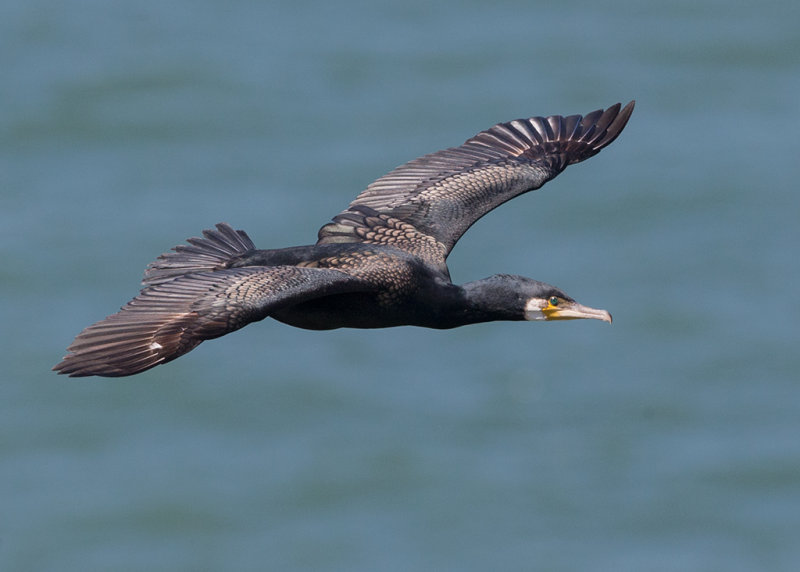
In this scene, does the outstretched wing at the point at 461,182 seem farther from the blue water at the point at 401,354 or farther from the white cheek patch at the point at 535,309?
the blue water at the point at 401,354

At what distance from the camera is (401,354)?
35062mm

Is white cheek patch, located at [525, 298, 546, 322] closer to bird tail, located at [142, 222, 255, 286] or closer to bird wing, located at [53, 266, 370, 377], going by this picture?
bird wing, located at [53, 266, 370, 377]

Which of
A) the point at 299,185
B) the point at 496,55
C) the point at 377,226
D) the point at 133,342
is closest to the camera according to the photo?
the point at 133,342

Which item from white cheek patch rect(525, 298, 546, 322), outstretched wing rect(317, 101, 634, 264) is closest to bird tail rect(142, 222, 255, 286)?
outstretched wing rect(317, 101, 634, 264)

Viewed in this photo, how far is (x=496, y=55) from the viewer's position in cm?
4284

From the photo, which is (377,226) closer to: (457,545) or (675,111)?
(457,545)

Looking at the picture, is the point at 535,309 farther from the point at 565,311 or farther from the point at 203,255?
the point at 203,255

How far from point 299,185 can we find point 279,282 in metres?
22.9

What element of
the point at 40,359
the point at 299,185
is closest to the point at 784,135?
the point at 299,185

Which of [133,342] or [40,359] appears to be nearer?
[133,342]

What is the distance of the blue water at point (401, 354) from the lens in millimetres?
34219

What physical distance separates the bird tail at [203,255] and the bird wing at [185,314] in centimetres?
136

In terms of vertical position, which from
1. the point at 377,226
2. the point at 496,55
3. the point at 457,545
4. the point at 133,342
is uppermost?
the point at 496,55

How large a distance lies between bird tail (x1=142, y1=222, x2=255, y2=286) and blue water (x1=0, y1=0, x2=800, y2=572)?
1695 centimetres
